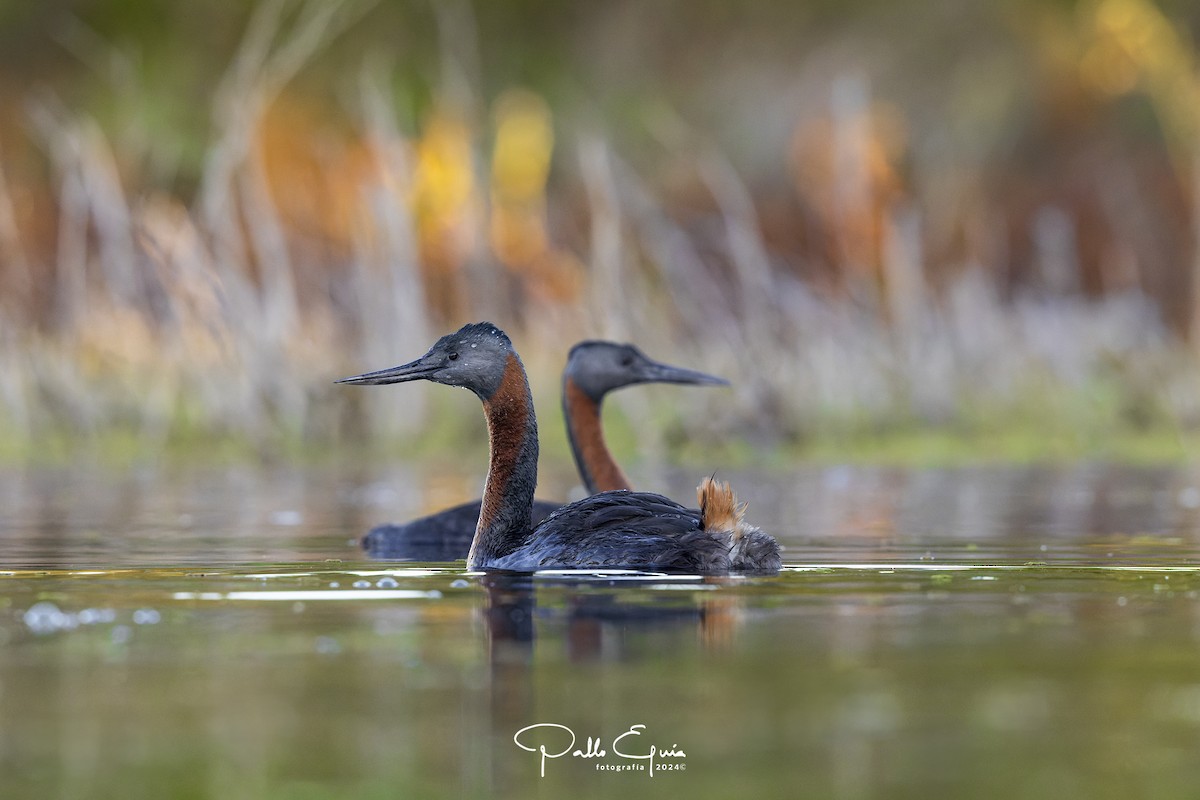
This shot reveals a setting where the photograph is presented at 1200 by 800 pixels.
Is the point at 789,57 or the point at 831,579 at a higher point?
the point at 789,57

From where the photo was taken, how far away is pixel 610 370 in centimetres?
1190

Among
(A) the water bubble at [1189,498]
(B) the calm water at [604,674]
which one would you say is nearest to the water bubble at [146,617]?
(B) the calm water at [604,674]

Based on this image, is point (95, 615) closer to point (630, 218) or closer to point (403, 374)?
point (403, 374)

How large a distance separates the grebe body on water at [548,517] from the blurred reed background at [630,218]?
738cm

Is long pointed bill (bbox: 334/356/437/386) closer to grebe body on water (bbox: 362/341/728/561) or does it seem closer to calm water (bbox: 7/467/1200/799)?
calm water (bbox: 7/467/1200/799)

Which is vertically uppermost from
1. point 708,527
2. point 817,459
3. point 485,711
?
point 817,459

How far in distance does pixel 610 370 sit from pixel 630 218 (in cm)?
1162

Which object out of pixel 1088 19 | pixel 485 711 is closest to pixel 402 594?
pixel 485 711

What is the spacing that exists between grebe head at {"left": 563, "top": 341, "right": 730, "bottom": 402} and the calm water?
182 centimetres

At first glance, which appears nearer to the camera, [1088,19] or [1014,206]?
[1014,206]

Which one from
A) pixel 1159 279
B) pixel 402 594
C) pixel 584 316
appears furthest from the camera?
pixel 1159 279

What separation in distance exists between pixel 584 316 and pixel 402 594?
1041cm

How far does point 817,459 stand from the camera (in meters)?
18.7

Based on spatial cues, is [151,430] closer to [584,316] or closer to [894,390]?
[584,316]
